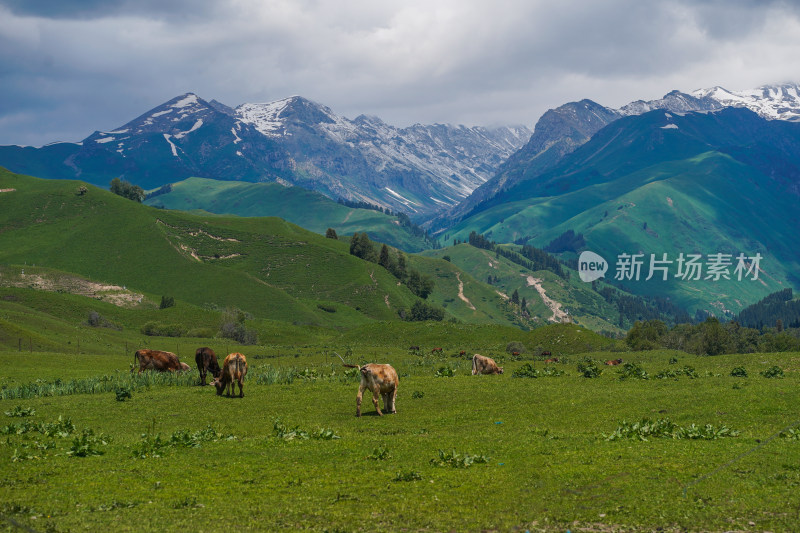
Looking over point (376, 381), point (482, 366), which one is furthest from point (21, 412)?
point (482, 366)

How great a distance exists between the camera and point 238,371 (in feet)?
117

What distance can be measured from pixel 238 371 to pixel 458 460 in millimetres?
19584

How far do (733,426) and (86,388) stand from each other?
35020mm

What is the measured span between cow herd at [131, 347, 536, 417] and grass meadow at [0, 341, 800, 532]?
1.18m

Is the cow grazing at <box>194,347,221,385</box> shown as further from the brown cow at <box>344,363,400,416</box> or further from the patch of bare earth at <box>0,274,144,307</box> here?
the patch of bare earth at <box>0,274,144,307</box>

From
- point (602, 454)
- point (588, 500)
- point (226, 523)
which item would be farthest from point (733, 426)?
point (226, 523)

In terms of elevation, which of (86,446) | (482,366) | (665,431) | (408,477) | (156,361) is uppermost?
(665,431)

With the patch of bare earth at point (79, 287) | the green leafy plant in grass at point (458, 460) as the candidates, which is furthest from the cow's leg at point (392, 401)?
the patch of bare earth at point (79, 287)

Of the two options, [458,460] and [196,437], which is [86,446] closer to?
[196,437]

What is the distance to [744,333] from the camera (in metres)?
142

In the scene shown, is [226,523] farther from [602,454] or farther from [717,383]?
[717,383]

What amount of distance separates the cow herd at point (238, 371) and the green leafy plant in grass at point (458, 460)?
29.0 ft

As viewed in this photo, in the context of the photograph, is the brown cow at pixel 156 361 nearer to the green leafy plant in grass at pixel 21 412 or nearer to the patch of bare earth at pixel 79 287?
the green leafy plant in grass at pixel 21 412

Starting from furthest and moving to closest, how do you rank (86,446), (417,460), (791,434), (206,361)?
(206,361), (791,434), (86,446), (417,460)
